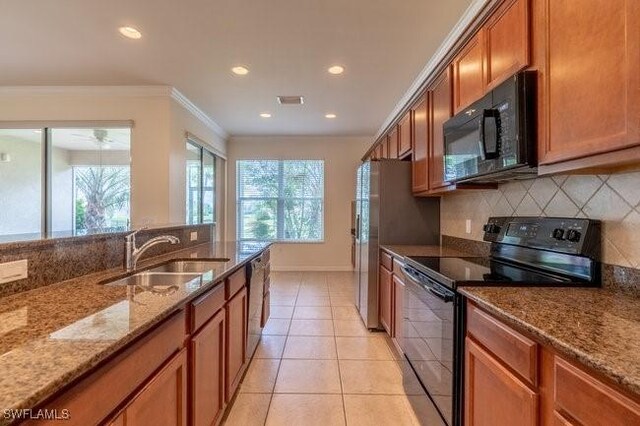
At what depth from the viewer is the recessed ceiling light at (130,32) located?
274cm

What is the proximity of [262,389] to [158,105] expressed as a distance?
3420 millimetres

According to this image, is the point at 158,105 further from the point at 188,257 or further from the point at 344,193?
the point at 344,193

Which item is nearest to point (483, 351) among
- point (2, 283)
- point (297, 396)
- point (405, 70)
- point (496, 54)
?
point (297, 396)

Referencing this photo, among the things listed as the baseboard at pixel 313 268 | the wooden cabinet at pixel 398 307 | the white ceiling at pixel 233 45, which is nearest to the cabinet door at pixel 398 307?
the wooden cabinet at pixel 398 307

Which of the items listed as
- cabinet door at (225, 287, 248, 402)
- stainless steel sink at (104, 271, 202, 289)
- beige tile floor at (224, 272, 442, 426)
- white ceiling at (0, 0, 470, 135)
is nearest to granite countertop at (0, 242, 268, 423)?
stainless steel sink at (104, 271, 202, 289)

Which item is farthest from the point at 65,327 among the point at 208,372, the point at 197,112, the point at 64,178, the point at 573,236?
the point at 197,112

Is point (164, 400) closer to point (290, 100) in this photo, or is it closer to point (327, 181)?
point (290, 100)

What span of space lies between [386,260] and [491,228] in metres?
1.09

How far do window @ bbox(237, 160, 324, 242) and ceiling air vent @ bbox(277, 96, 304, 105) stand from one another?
2223 mm

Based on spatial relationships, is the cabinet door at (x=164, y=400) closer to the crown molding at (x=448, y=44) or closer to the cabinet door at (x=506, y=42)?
the cabinet door at (x=506, y=42)

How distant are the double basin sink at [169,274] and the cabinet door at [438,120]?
174 cm

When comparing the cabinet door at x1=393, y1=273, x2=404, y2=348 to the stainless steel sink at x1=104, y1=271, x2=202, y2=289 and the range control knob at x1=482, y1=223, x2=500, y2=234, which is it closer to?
the range control knob at x1=482, y1=223, x2=500, y2=234

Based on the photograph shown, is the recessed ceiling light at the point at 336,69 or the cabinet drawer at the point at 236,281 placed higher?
the recessed ceiling light at the point at 336,69

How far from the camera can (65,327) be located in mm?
929
